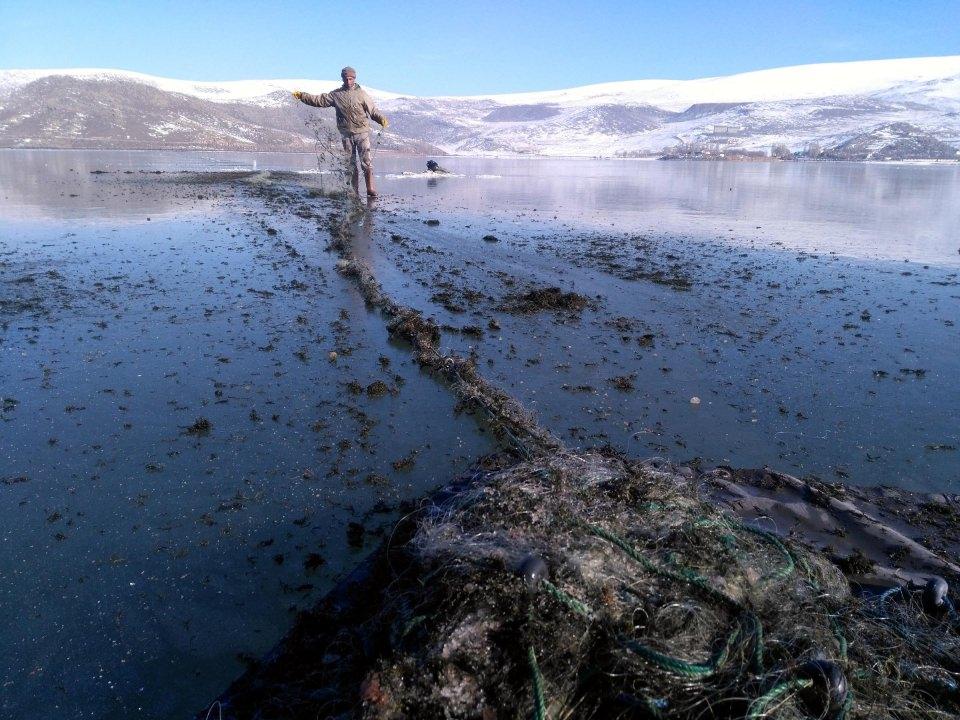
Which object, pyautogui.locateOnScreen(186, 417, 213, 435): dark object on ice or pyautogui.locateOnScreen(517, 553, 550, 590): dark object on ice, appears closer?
pyautogui.locateOnScreen(517, 553, 550, 590): dark object on ice

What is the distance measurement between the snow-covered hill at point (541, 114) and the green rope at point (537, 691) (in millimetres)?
29838

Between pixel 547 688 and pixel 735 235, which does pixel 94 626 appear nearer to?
pixel 547 688

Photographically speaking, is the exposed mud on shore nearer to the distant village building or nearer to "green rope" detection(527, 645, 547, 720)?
"green rope" detection(527, 645, 547, 720)

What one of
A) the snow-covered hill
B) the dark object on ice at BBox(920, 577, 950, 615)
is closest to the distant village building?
the snow-covered hill

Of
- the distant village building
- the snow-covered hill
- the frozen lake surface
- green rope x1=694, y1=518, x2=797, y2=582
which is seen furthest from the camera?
the distant village building

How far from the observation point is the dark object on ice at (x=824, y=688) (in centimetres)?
133

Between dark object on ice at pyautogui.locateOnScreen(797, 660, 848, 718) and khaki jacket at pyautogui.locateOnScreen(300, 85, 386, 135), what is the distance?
1246 cm

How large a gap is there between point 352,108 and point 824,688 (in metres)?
13.0

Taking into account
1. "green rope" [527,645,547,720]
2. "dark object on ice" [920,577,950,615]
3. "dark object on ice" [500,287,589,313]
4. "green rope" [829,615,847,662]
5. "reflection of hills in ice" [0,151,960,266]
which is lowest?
"dark object on ice" [920,577,950,615]

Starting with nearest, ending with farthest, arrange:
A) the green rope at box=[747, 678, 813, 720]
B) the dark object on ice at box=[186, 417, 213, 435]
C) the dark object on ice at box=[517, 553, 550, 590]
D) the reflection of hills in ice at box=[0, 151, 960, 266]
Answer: the green rope at box=[747, 678, 813, 720]
the dark object on ice at box=[517, 553, 550, 590]
the dark object on ice at box=[186, 417, 213, 435]
the reflection of hills in ice at box=[0, 151, 960, 266]

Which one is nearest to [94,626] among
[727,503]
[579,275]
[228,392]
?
Answer: [228,392]

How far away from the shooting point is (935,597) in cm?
183

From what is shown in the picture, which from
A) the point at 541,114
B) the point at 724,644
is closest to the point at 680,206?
the point at 724,644

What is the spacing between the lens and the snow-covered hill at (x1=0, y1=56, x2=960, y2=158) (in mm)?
44562
